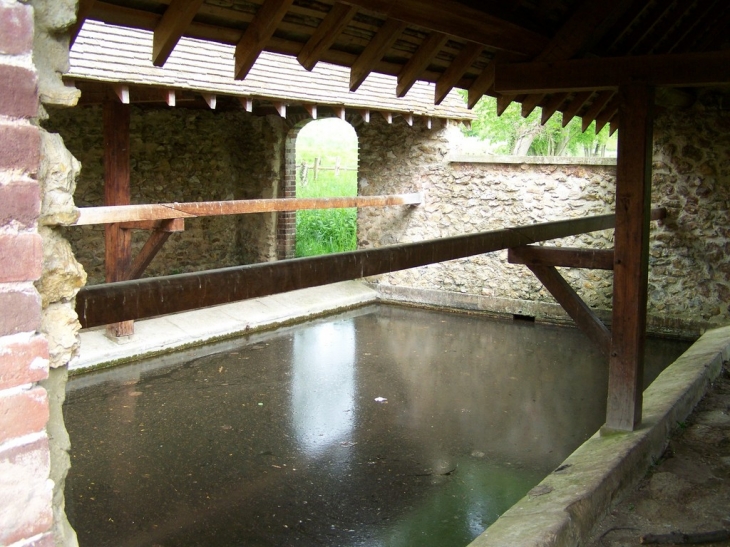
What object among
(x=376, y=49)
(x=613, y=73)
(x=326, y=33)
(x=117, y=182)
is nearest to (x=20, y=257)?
(x=326, y=33)

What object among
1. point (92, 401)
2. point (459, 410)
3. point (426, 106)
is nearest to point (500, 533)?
point (459, 410)

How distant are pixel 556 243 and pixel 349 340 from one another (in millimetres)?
2987

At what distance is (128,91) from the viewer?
6.81m

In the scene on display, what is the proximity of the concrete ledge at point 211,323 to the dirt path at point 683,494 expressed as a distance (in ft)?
16.6

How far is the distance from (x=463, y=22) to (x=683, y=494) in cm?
248

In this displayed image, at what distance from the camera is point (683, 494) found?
3484mm

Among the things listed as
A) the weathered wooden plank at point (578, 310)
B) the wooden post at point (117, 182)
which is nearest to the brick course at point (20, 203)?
the weathered wooden plank at point (578, 310)

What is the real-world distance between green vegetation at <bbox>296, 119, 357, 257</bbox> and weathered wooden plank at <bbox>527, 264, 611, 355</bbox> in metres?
6.13

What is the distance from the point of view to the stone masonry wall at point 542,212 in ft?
25.4

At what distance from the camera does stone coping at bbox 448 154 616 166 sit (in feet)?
28.1

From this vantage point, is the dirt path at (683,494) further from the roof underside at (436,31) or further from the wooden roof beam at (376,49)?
the wooden roof beam at (376,49)

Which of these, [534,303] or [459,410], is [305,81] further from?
[459,410]

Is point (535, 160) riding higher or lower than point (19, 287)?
higher

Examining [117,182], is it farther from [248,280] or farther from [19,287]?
[19,287]
